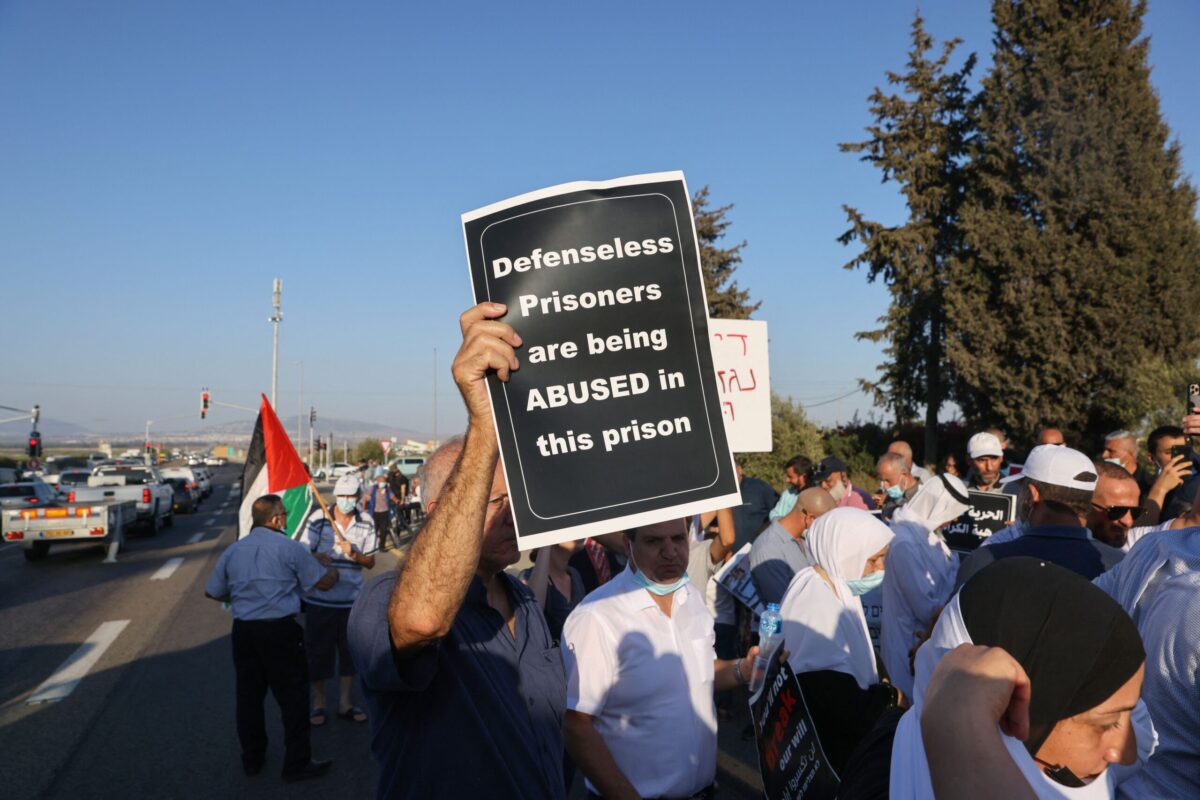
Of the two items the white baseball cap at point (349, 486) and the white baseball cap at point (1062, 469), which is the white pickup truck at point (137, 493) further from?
the white baseball cap at point (1062, 469)

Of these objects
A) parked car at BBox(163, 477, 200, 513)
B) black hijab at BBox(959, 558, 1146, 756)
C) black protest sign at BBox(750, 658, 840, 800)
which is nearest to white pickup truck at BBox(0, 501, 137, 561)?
parked car at BBox(163, 477, 200, 513)

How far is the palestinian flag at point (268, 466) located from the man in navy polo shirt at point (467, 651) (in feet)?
16.9

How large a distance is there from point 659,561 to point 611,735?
0.70 metres

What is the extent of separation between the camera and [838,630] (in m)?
3.60

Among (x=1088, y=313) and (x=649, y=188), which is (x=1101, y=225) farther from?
(x=649, y=188)

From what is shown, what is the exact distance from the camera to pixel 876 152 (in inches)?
1236

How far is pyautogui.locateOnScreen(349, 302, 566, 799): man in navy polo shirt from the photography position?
1941mm

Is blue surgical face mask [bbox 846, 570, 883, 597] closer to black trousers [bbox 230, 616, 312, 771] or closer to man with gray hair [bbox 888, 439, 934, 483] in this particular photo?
black trousers [bbox 230, 616, 312, 771]

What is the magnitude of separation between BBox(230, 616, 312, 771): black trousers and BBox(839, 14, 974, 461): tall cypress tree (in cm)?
2701

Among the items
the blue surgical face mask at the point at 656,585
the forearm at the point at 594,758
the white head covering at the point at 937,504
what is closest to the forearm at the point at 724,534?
the white head covering at the point at 937,504

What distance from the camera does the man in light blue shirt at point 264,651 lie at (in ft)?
21.1

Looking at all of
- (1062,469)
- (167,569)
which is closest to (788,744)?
(1062,469)

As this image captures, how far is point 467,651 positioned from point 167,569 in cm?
1836

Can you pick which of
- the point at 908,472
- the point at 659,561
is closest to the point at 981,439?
the point at 908,472
